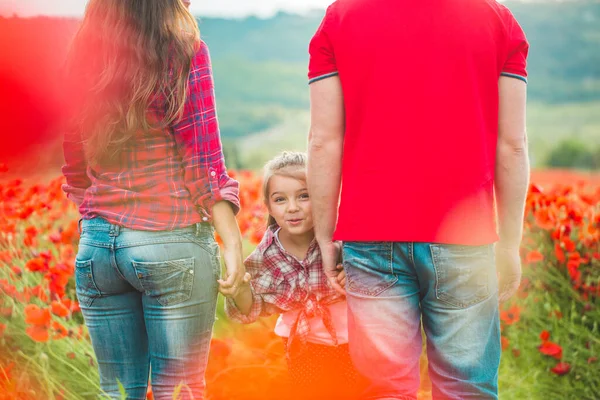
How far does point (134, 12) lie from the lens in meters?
1.83

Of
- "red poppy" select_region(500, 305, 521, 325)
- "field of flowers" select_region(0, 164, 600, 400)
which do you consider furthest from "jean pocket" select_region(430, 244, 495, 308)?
"red poppy" select_region(500, 305, 521, 325)

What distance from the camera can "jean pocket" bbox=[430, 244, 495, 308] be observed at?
1.79 metres

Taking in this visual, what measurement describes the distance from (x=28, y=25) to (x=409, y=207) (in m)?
3.21

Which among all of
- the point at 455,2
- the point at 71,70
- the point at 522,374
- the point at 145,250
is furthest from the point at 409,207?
the point at 522,374

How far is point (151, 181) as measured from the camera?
1.83 metres

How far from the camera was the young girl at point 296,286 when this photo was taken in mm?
2344

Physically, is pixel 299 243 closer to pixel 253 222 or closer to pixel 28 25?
pixel 253 222

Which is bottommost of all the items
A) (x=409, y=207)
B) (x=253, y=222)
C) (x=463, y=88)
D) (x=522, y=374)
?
(x=522, y=374)

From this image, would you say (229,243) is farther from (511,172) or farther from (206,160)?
(511,172)

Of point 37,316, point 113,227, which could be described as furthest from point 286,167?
point 37,316

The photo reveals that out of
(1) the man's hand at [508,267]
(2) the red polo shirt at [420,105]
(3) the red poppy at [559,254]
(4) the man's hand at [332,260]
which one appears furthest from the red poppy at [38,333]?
(3) the red poppy at [559,254]

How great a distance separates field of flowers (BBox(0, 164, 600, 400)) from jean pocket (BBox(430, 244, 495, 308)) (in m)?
1.29

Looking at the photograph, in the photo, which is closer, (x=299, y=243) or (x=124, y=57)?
(x=124, y=57)

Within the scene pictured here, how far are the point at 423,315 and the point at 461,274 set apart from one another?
21 cm
